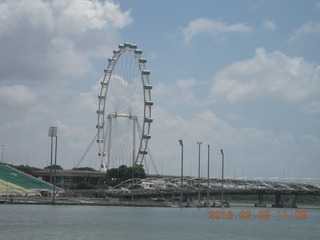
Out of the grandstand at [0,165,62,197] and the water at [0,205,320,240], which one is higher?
the grandstand at [0,165,62,197]

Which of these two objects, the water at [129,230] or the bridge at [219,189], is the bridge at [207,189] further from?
the water at [129,230]

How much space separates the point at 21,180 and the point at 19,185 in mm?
8490

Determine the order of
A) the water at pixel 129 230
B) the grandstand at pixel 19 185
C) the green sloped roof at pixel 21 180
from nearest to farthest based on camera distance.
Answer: the water at pixel 129 230, the grandstand at pixel 19 185, the green sloped roof at pixel 21 180

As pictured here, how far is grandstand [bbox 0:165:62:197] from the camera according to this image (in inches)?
5723

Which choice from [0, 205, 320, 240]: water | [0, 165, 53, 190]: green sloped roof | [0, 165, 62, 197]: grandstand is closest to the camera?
[0, 205, 320, 240]: water

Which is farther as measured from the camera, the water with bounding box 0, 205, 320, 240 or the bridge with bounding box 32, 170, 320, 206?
the bridge with bounding box 32, 170, 320, 206

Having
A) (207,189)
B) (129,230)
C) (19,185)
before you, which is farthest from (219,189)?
(129,230)

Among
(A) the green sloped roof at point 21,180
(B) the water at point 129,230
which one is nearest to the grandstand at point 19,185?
(A) the green sloped roof at point 21,180

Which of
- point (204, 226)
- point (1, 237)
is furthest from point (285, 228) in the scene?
point (1, 237)

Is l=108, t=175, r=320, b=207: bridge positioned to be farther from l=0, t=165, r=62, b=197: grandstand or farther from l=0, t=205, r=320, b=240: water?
l=0, t=205, r=320, b=240: water

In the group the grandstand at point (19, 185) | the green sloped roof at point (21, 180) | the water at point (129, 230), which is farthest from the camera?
the green sloped roof at point (21, 180)

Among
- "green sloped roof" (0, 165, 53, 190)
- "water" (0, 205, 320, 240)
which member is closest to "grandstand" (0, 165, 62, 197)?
"green sloped roof" (0, 165, 53, 190)

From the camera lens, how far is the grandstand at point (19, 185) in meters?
145

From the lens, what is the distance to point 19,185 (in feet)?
519
